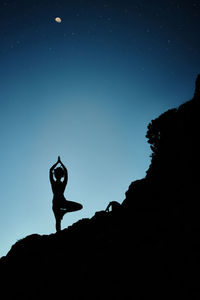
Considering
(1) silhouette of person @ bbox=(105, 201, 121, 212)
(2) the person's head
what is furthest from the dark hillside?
(2) the person's head

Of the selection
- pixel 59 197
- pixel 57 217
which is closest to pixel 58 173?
pixel 59 197

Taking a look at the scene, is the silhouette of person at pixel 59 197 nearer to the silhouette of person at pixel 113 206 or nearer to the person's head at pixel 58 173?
the person's head at pixel 58 173

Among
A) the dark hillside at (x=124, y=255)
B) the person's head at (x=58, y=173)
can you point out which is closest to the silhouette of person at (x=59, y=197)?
the person's head at (x=58, y=173)

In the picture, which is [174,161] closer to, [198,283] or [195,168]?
[195,168]

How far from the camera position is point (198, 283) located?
4.55m

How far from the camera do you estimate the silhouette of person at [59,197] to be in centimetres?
754

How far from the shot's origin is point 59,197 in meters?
7.71

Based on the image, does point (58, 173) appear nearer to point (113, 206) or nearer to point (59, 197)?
point (59, 197)

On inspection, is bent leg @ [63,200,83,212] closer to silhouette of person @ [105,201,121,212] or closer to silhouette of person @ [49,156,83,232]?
silhouette of person @ [49,156,83,232]

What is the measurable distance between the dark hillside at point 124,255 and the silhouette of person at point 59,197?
149 centimetres

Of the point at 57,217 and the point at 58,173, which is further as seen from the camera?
the point at 58,173

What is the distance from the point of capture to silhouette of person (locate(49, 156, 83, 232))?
7.54 meters

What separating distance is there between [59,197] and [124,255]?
3.33m

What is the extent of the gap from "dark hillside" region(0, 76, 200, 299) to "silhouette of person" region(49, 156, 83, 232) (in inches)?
58.5
